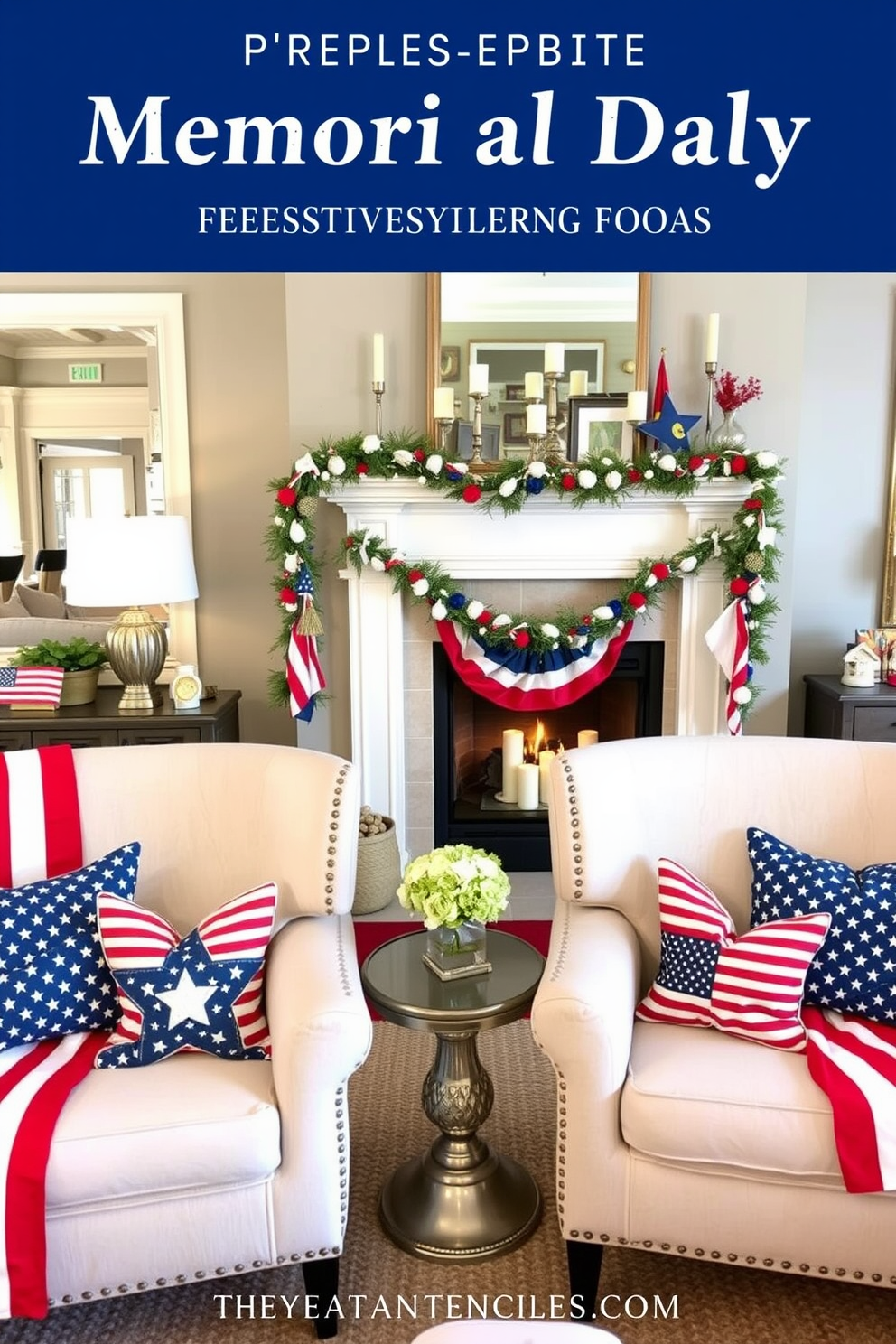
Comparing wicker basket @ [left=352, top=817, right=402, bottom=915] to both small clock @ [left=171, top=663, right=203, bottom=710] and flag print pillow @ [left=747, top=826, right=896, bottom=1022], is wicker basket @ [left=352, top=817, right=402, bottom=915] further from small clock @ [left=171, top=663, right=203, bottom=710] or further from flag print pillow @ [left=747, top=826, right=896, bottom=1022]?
flag print pillow @ [left=747, top=826, right=896, bottom=1022]

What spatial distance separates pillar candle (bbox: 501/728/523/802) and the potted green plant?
63.3 inches

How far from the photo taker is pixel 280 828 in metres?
2.28

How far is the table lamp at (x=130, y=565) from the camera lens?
11.9ft

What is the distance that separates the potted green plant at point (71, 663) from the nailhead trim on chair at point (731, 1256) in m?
2.79

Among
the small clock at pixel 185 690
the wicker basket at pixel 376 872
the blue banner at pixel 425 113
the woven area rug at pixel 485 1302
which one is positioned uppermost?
the blue banner at pixel 425 113

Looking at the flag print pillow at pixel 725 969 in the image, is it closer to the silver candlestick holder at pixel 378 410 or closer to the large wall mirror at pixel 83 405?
the silver candlestick holder at pixel 378 410

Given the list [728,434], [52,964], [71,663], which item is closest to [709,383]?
[728,434]

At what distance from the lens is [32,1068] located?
194 centimetres

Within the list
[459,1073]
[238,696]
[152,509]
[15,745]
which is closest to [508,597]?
[238,696]

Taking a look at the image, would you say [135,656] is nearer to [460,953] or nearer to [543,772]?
[543,772]

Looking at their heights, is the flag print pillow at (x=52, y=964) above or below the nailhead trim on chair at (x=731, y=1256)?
above

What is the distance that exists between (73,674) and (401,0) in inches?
98.7

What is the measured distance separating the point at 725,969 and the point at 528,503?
2.14m

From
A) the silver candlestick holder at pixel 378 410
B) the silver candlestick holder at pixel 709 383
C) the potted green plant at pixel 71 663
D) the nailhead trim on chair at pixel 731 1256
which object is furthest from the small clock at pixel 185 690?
the nailhead trim on chair at pixel 731 1256
